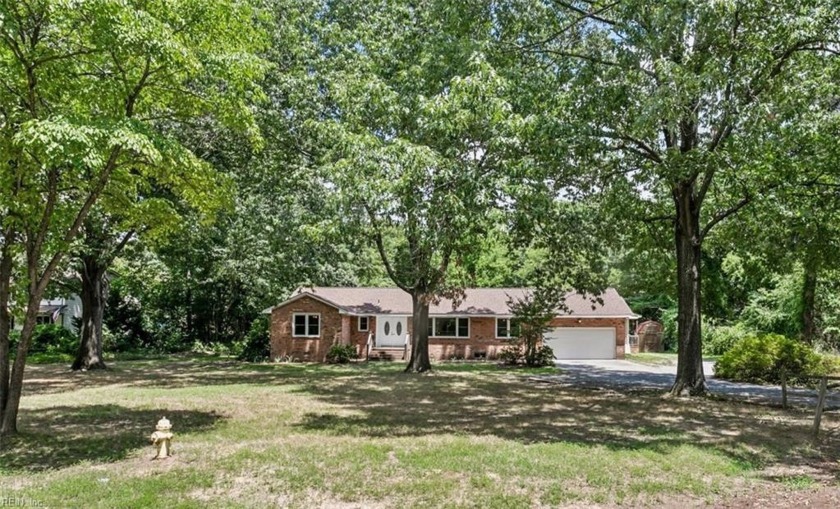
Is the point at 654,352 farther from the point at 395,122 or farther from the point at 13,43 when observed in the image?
the point at 13,43

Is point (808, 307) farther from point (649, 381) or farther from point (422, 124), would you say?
point (422, 124)

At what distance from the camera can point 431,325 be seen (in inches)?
1182

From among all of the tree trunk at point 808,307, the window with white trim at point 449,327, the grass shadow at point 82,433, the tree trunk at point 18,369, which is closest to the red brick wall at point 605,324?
the window with white trim at point 449,327

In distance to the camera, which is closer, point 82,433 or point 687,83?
point 687,83

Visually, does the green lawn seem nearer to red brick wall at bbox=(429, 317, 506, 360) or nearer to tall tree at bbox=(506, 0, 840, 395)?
tall tree at bbox=(506, 0, 840, 395)

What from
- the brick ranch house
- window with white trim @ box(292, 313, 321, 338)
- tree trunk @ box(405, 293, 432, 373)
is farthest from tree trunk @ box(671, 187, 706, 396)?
window with white trim @ box(292, 313, 321, 338)

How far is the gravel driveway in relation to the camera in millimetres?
15124

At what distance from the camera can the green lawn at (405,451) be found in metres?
6.55

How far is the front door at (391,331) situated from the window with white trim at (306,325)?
334 centimetres

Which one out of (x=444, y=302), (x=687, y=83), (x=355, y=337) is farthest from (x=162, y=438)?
(x=444, y=302)

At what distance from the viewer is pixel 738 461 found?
8164 millimetres

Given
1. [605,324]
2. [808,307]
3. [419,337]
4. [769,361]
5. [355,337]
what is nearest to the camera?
[769,361]

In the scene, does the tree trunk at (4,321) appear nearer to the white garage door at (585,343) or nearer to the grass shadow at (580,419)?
the grass shadow at (580,419)

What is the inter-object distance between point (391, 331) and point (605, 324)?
11.0m
